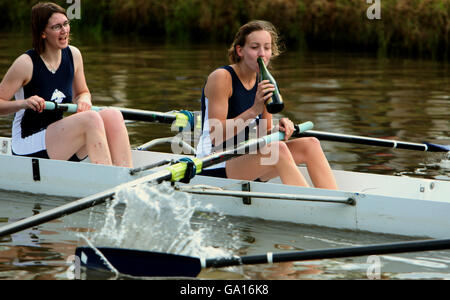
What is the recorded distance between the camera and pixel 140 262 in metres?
5.19

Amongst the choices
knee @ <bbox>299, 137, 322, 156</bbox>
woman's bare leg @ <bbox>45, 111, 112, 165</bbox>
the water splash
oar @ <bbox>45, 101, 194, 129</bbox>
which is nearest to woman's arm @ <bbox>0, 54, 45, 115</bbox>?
woman's bare leg @ <bbox>45, 111, 112, 165</bbox>

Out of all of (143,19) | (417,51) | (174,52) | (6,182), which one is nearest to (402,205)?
(6,182)

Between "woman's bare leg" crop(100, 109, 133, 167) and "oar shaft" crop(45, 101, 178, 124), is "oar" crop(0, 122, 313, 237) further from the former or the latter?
"oar shaft" crop(45, 101, 178, 124)

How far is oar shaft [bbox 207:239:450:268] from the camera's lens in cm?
480

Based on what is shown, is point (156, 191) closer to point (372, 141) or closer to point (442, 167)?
point (372, 141)

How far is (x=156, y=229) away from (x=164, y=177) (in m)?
0.38

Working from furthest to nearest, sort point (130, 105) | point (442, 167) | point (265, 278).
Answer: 1. point (130, 105)
2. point (442, 167)
3. point (265, 278)

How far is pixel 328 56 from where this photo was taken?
1838 cm

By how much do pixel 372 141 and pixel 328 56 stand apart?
35.3 feet

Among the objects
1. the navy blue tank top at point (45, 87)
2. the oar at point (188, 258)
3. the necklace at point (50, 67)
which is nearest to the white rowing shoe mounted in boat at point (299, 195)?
the navy blue tank top at point (45, 87)

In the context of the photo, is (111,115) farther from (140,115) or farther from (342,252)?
(342,252)

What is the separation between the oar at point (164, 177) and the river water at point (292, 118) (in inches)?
17.0

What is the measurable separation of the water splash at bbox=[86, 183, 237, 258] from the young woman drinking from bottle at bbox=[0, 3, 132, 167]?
2.99 ft

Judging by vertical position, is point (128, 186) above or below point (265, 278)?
above
